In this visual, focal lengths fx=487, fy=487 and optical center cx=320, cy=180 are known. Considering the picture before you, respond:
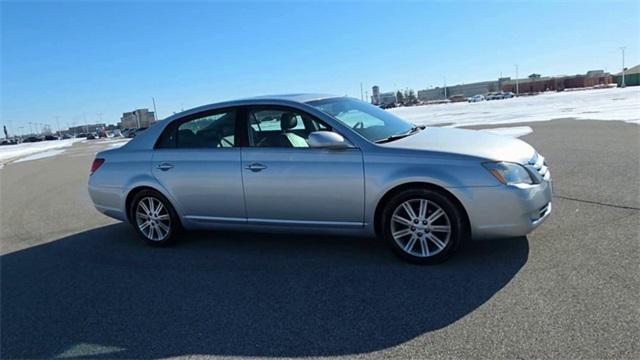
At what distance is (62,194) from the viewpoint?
33.0ft

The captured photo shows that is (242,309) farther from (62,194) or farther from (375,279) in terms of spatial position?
(62,194)

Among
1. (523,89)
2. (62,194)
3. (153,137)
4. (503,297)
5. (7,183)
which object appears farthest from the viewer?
(523,89)

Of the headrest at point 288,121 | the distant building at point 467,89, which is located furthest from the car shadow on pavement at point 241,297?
the distant building at point 467,89

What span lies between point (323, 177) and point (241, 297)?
52.3 inches

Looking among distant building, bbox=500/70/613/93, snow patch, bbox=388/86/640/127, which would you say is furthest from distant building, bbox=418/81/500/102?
snow patch, bbox=388/86/640/127

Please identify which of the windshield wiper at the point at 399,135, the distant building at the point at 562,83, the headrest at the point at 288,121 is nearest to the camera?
the windshield wiper at the point at 399,135


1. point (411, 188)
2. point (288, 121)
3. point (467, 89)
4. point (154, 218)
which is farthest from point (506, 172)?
point (467, 89)

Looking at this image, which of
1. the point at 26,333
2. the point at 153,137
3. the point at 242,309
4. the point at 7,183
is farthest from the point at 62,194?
the point at 242,309

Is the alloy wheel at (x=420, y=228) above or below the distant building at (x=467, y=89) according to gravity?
below

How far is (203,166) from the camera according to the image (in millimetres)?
5203

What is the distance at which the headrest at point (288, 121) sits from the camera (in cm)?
500

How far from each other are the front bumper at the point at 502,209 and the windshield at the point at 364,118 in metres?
1.11

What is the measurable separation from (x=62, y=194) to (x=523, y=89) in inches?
5038

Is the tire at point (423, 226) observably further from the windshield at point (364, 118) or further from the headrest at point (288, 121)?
the headrest at point (288, 121)
